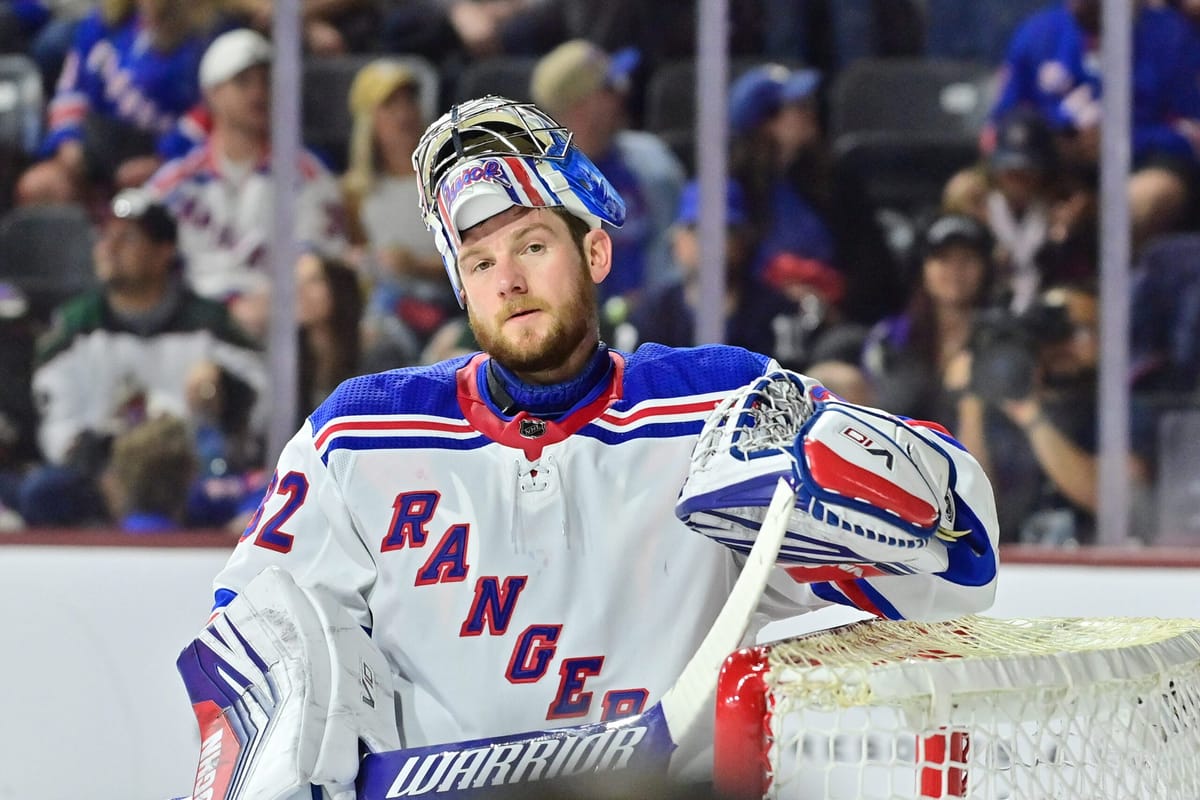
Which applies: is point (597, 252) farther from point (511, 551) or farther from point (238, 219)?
point (238, 219)

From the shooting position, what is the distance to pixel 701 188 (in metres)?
3.17

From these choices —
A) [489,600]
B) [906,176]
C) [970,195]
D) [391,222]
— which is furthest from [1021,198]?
[489,600]

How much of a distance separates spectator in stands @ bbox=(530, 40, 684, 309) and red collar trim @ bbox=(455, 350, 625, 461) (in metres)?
1.64

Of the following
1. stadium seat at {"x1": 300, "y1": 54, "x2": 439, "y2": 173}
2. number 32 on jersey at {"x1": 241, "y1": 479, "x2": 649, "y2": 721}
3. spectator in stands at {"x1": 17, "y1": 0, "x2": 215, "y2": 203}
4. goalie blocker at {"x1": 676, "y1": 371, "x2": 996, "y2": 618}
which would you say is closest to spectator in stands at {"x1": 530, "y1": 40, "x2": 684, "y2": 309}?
stadium seat at {"x1": 300, "y1": 54, "x2": 439, "y2": 173}

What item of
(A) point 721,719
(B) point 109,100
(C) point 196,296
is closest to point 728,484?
(A) point 721,719

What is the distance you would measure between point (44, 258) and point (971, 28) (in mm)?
2030

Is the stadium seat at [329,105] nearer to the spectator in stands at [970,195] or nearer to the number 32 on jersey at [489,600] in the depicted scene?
the spectator in stands at [970,195]

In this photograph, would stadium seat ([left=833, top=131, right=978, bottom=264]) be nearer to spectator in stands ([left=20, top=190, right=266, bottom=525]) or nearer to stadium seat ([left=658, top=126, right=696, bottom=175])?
stadium seat ([left=658, top=126, right=696, bottom=175])

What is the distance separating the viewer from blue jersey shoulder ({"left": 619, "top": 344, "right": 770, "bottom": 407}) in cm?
155

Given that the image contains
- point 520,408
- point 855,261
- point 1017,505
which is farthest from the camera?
point 855,261

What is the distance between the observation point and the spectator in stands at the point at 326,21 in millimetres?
3225

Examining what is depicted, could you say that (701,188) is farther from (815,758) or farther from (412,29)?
(815,758)

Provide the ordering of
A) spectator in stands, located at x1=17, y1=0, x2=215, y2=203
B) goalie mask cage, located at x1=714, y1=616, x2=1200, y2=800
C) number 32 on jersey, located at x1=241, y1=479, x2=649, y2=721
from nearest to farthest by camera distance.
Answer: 1. goalie mask cage, located at x1=714, y1=616, x2=1200, y2=800
2. number 32 on jersey, located at x1=241, y1=479, x2=649, y2=721
3. spectator in stands, located at x1=17, y1=0, x2=215, y2=203

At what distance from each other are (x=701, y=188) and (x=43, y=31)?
1499 millimetres
